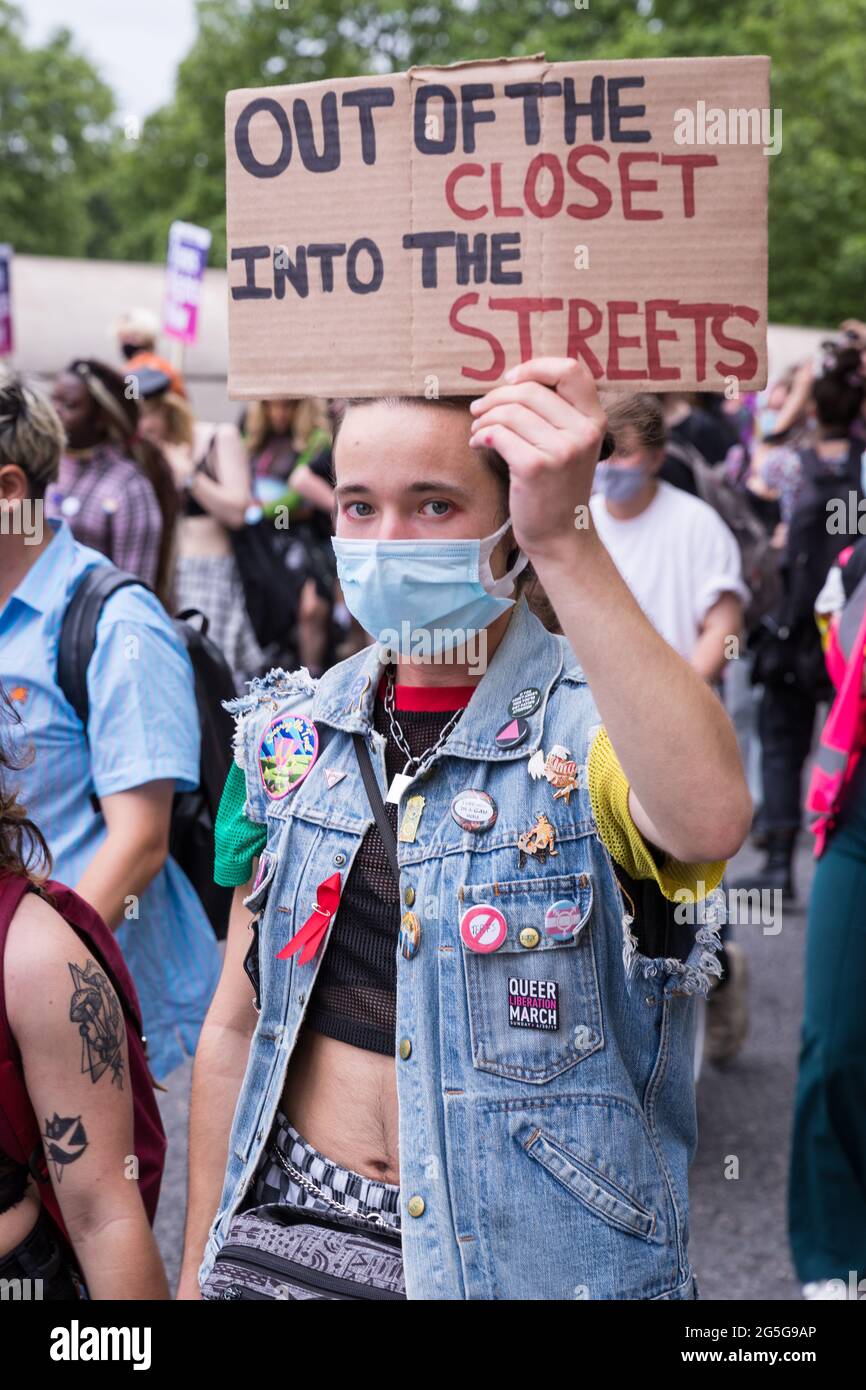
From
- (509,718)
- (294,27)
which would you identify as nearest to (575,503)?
(509,718)

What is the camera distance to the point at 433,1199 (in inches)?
75.5

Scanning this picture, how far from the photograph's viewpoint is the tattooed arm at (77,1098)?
2102 millimetres

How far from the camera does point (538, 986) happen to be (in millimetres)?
1909

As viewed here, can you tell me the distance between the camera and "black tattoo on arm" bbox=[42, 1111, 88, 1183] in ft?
6.95

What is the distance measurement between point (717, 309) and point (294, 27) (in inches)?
1646

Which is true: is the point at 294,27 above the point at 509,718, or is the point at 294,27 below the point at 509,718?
above

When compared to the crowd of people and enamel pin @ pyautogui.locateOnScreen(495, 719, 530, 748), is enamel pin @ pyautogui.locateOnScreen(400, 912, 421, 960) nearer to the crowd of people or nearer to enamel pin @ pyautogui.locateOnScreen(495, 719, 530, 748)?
the crowd of people

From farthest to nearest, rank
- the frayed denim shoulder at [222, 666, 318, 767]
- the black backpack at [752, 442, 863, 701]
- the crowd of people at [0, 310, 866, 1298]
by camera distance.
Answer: the black backpack at [752, 442, 863, 701], the frayed denim shoulder at [222, 666, 318, 767], the crowd of people at [0, 310, 866, 1298]

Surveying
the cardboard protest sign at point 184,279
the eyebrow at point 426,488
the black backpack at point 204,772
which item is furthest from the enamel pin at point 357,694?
the cardboard protest sign at point 184,279

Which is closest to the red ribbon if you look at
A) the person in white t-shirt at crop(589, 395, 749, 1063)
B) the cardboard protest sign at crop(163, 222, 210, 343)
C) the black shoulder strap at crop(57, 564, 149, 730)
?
the black shoulder strap at crop(57, 564, 149, 730)

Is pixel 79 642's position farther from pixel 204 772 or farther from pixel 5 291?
pixel 5 291

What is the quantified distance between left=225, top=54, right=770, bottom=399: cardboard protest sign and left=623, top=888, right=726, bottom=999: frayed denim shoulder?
2.00 feet

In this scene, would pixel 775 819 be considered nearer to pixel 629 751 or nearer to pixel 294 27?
pixel 629 751

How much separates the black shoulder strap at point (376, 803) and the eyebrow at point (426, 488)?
0.34 m
